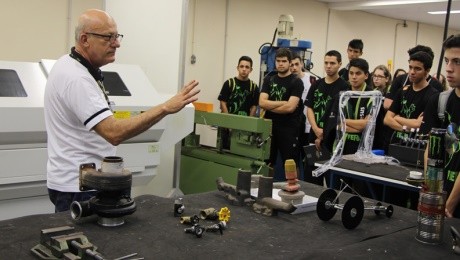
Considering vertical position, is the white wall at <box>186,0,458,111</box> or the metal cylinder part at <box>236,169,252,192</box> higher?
the white wall at <box>186,0,458,111</box>

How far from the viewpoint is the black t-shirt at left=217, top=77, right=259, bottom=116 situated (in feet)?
16.3

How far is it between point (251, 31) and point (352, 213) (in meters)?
5.19

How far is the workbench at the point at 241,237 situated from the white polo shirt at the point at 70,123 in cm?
25

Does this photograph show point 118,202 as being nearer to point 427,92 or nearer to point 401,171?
point 401,171

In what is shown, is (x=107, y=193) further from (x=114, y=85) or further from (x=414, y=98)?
(x=414, y=98)

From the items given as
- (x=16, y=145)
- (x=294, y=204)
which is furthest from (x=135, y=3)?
(x=294, y=204)

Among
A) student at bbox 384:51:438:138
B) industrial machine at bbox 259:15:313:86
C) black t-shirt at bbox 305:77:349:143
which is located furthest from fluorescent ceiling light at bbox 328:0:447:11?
student at bbox 384:51:438:138

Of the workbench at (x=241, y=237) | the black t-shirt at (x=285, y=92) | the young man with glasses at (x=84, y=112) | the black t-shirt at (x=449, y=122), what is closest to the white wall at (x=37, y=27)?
the black t-shirt at (x=285, y=92)

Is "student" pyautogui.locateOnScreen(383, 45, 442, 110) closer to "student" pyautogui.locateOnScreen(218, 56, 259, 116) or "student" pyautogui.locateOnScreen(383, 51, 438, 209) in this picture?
"student" pyautogui.locateOnScreen(383, 51, 438, 209)

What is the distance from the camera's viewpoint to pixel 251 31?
6605 mm

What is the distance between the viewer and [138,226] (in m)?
1.56

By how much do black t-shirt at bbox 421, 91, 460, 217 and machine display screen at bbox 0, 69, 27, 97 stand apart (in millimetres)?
2150

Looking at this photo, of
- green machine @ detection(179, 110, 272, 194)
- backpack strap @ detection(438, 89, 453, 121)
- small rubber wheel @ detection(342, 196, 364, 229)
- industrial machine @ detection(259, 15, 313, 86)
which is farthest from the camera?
industrial machine @ detection(259, 15, 313, 86)

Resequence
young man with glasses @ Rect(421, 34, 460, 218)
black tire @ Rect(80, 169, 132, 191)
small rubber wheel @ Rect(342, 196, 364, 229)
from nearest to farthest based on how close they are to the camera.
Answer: black tire @ Rect(80, 169, 132, 191) → small rubber wheel @ Rect(342, 196, 364, 229) → young man with glasses @ Rect(421, 34, 460, 218)
